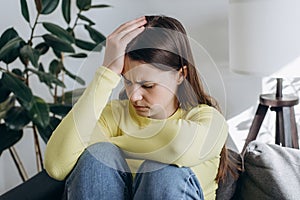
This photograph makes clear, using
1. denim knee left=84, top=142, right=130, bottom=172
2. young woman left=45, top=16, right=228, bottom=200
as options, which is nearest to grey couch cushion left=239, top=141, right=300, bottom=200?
young woman left=45, top=16, right=228, bottom=200

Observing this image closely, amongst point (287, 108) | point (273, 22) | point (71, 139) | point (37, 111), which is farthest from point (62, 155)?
point (287, 108)

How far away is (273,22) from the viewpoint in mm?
1466

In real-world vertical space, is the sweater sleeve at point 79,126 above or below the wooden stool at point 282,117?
above

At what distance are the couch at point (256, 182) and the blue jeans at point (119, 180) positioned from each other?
0.14m

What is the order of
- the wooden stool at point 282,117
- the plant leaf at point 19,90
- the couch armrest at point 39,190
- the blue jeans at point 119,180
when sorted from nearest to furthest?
the blue jeans at point 119,180, the couch armrest at point 39,190, the plant leaf at point 19,90, the wooden stool at point 282,117

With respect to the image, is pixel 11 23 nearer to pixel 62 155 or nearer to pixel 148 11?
pixel 148 11

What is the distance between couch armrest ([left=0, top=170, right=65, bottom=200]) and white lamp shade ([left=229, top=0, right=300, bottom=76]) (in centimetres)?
68

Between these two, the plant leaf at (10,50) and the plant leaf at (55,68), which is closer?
the plant leaf at (10,50)

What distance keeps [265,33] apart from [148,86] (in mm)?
615

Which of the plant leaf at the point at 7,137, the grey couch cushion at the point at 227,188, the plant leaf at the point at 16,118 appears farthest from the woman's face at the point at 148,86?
the plant leaf at the point at 7,137

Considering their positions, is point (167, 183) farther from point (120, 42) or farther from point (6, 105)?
point (6, 105)

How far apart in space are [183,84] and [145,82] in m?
0.10

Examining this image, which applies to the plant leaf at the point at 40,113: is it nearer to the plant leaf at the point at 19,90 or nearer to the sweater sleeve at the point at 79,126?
the plant leaf at the point at 19,90

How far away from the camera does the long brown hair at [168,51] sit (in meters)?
1.02
